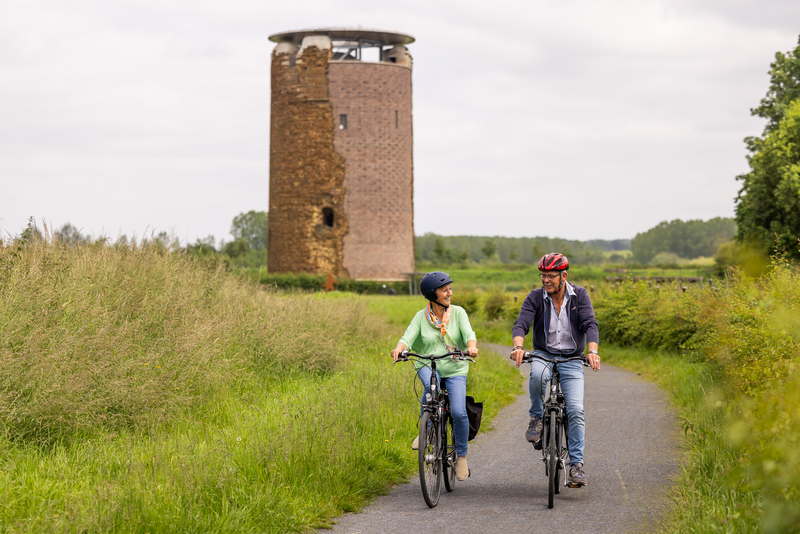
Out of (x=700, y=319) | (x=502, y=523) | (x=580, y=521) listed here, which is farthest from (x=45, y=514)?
(x=700, y=319)

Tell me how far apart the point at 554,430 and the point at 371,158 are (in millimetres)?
41282

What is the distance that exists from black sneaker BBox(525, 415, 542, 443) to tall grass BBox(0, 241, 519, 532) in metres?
1.46

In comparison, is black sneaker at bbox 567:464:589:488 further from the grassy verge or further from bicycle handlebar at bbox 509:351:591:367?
bicycle handlebar at bbox 509:351:591:367

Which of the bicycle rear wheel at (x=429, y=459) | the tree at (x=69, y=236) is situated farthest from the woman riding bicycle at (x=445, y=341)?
the tree at (x=69, y=236)

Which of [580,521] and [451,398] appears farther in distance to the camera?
[451,398]

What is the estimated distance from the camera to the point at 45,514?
5.43 metres

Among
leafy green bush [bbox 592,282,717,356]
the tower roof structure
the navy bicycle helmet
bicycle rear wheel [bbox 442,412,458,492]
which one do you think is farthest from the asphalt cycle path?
the tower roof structure

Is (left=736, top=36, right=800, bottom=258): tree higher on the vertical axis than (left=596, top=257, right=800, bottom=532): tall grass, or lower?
higher

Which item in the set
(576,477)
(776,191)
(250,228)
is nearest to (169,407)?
(576,477)

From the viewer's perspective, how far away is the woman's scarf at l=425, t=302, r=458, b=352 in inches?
288

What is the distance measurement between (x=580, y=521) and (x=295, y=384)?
20.9 feet

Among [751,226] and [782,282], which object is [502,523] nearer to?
[782,282]

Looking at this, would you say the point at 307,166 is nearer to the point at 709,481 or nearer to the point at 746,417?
the point at 709,481

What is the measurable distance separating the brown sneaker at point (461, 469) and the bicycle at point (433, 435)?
0.14 metres
